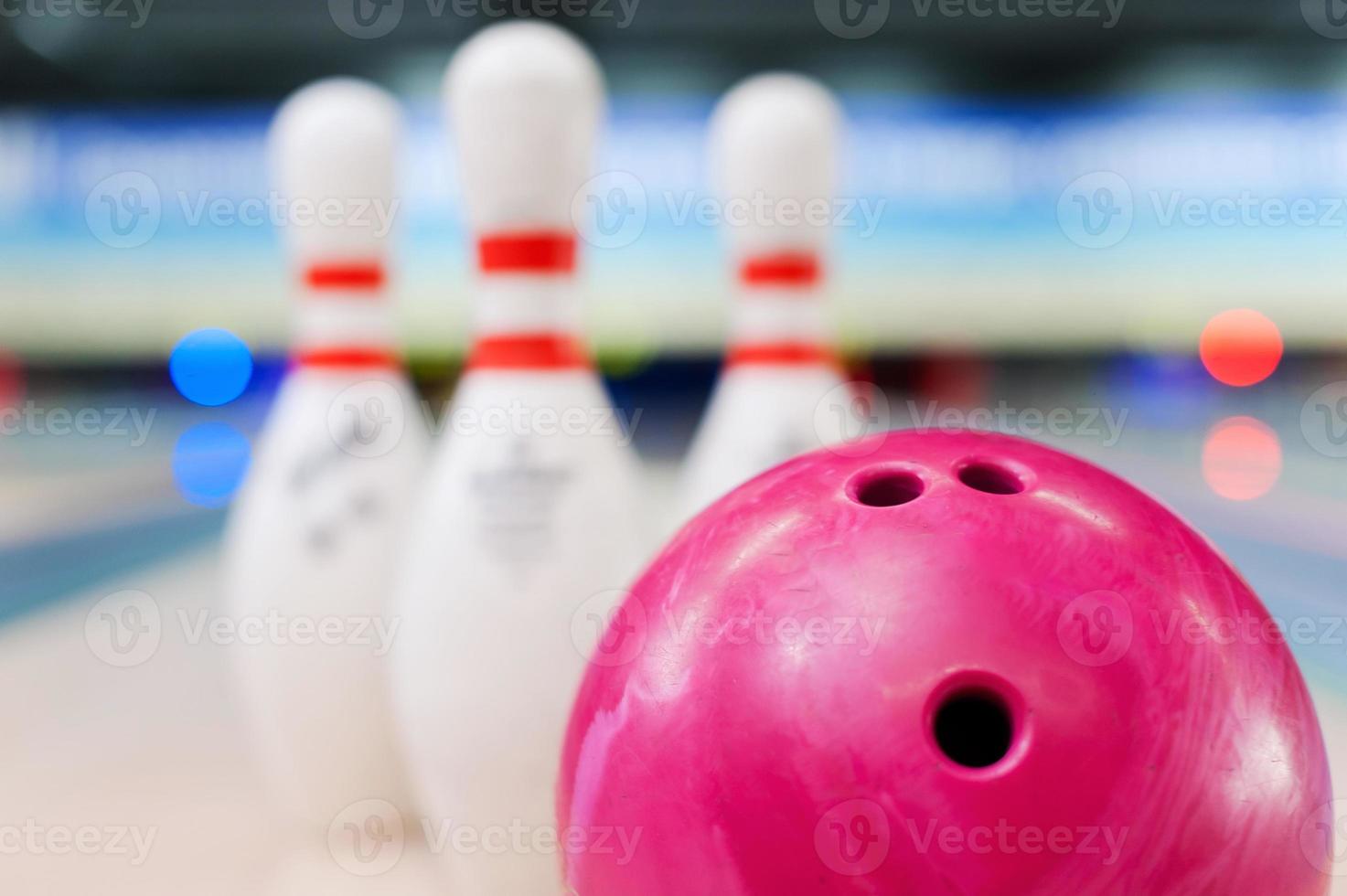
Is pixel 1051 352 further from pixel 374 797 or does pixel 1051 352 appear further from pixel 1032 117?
pixel 374 797

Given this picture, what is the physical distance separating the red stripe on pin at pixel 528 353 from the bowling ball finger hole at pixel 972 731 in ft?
2.37

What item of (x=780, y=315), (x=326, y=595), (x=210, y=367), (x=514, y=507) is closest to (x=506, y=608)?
(x=514, y=507)

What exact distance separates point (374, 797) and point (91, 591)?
8.62 feet

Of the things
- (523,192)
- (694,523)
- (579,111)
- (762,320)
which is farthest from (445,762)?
(762,320)

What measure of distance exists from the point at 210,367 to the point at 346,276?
6718mm

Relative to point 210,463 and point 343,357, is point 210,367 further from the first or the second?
point 343,357

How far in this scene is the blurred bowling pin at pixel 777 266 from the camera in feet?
5.99

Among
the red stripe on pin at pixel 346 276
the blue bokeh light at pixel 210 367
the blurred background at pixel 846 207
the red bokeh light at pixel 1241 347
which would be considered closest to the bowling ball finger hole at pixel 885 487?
the red stripe on pin at pixel 346 276

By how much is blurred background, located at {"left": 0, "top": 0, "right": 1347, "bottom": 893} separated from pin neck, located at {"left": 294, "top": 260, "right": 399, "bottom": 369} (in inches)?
190

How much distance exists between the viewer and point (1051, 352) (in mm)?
7898

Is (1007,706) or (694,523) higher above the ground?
(694,523)

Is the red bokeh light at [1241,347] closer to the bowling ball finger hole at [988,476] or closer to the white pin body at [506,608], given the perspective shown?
the white pin body at [506,608]

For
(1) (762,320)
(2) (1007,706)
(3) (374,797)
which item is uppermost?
(1) (762,320)

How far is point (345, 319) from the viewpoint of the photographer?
68.7 inches
